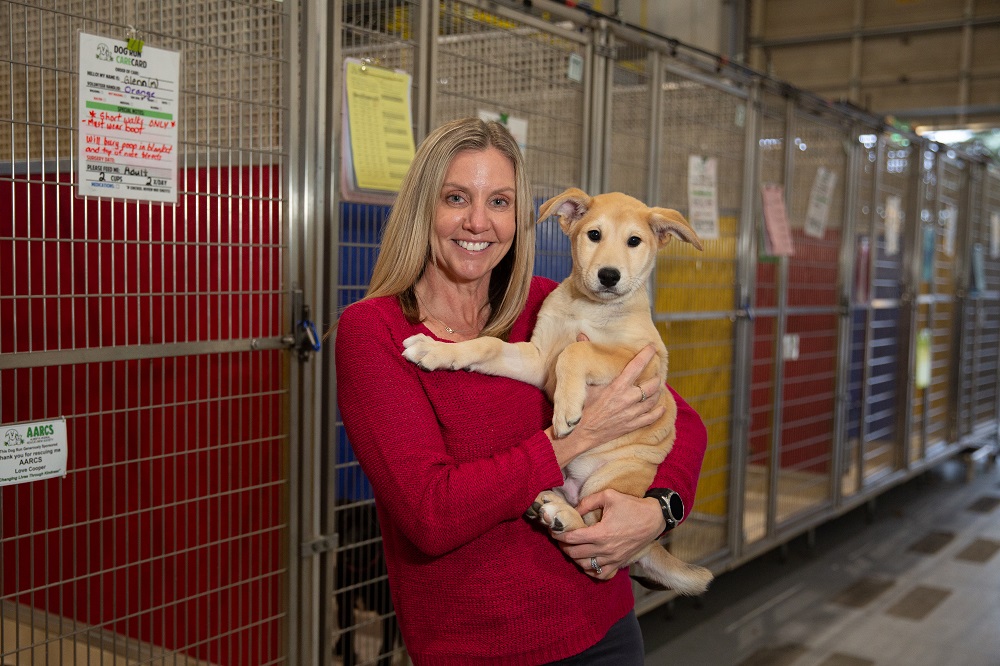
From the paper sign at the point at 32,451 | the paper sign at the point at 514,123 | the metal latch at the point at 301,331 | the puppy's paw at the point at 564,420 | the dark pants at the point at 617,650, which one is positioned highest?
the paper sign at the point at 514,123

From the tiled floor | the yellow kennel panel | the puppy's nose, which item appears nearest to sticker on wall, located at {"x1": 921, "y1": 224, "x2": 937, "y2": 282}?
the tiled floor

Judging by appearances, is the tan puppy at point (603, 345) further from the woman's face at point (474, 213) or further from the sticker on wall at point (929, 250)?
the sticker on wall at point (929, 250)

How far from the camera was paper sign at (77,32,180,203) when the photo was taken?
1.64 meters

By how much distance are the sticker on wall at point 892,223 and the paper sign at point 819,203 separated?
2.97ft

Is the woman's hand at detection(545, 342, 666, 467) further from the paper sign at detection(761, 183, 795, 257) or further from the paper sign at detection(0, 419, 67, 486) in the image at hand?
the paper sign at detection(761, 183, 795, 257)

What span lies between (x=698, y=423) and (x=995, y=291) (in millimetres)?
6454

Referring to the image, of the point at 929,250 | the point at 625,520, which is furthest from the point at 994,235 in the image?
the point at 625,520

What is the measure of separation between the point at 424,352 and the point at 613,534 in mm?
429

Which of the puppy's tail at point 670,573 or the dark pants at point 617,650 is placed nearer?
the dark pants at point 617,650

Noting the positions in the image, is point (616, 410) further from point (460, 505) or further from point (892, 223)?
point (892, 223)

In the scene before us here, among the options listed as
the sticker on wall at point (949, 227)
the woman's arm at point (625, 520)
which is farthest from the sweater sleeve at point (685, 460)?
the sticker on wall at point (949, 227)

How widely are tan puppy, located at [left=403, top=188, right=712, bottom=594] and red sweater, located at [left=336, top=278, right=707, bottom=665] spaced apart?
0.29 ft

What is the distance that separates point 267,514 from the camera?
2211 millimetres

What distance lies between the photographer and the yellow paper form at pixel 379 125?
7.00 feet
